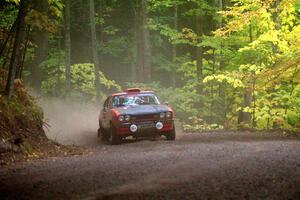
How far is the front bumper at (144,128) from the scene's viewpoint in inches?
696

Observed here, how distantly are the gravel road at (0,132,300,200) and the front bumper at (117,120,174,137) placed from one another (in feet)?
11.9

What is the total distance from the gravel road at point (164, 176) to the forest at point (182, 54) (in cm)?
492

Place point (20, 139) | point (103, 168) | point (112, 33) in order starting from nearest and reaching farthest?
point (103, 168)
point (20, 139)
point (112, 33)

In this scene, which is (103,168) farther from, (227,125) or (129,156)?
(227,125)

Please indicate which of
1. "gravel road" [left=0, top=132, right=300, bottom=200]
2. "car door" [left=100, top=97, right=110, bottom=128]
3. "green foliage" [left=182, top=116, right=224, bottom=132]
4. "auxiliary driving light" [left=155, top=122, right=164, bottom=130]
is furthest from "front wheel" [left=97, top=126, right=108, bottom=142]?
"green foliage" [left=182, top=116, right=224, bottom=132]

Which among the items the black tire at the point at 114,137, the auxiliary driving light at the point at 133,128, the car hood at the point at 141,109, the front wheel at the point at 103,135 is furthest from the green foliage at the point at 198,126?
the auxiliary driving light at the point at 133,128

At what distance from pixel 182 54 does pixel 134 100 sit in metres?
24.1

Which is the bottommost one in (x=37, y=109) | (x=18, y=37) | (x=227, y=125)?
(x=227, y=125)

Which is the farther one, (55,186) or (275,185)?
(55,186)

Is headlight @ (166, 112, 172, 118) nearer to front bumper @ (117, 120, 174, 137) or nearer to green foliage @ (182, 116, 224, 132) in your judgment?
front bumper @ (117, 120, 174, 137)

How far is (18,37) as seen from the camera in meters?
15.2

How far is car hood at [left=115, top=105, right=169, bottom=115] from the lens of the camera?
58.5 ft

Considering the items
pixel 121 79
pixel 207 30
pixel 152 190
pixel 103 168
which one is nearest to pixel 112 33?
pixel 121 79

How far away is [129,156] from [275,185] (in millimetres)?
5654
